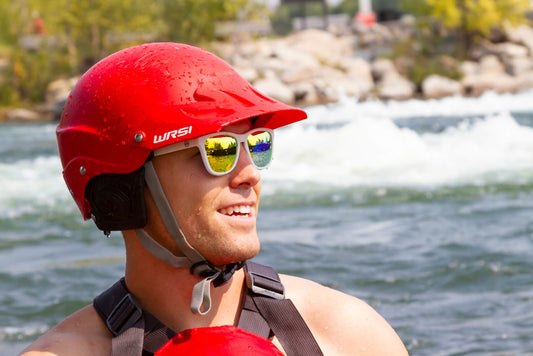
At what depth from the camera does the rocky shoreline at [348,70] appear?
130 feet

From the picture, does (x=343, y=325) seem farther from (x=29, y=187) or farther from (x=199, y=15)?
(x=199, y=15)

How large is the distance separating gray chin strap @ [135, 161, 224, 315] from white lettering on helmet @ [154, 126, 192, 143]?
0.09 m

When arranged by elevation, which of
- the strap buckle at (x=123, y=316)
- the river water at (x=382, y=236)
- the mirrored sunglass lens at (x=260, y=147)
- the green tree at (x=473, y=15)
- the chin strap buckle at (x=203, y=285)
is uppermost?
the mirrored sunglass lens at (x=260, y=147)

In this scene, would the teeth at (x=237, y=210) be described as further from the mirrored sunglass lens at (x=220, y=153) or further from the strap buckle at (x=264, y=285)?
the strap buckle at (x=264, y=285)

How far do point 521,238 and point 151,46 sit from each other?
18.8ft

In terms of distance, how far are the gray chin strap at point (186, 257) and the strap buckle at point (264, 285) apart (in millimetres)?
173

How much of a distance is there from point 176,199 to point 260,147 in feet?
0.90

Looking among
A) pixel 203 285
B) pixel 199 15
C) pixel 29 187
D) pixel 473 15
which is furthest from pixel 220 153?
pixel 199 15

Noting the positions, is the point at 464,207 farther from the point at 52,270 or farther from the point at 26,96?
the point at 26,96

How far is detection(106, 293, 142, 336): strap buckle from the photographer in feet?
7.49

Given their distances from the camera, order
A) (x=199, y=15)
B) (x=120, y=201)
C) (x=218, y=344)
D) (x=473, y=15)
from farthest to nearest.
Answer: (x=199, y=15)
(x=473, y=15)
(x=120, y=201)
(x=218, y=344)

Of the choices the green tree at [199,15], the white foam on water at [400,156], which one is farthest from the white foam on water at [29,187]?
the green tree at [199,15]

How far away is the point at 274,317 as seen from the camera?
2391 mm

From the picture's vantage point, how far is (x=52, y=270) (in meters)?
7.08
